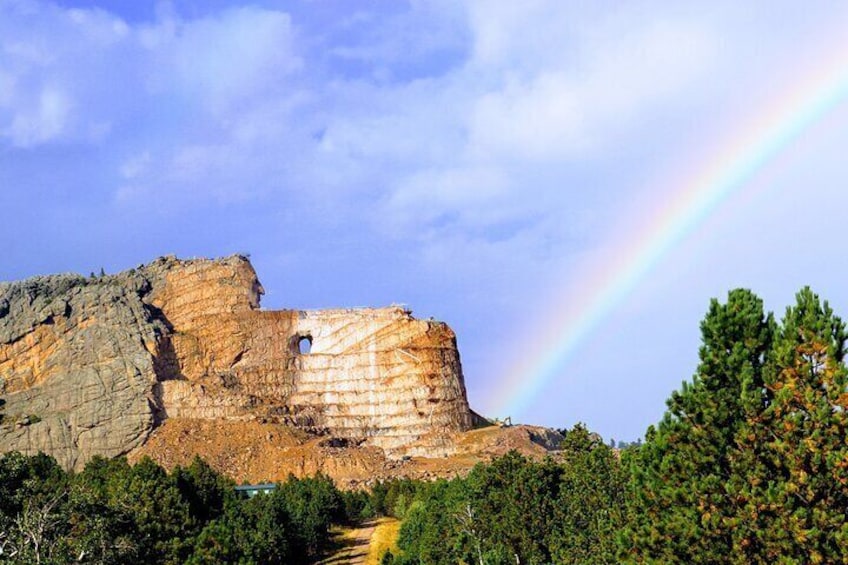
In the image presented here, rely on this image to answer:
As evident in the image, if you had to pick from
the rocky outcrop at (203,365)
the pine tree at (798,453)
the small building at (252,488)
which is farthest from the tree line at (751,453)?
the rocky outcrop at (203,365)

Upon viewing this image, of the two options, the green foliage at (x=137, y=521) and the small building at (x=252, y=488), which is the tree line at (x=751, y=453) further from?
the small building at (x=252, y=488)

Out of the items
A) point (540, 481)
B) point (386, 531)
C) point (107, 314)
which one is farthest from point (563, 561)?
point (107, 314)

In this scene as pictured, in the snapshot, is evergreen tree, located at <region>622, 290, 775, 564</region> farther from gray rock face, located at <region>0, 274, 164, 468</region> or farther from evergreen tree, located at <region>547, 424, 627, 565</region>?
gray rock face, located at <region>0, 274, 164, 468</region>

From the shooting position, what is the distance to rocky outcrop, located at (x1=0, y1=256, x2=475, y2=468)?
133 m

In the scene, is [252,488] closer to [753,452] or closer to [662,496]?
[662,496]

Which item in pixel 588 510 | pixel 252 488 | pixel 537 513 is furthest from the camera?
pixel 252 488

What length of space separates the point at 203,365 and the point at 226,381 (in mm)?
5301

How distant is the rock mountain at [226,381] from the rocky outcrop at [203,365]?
7.2 inches

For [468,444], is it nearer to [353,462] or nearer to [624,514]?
[353,462]

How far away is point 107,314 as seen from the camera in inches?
5502

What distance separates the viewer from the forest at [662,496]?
91.2 feet

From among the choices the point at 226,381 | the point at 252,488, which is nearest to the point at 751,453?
the point at 252,488

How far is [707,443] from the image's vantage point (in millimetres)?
30656

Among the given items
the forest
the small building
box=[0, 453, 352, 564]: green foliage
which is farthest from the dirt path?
the forest
